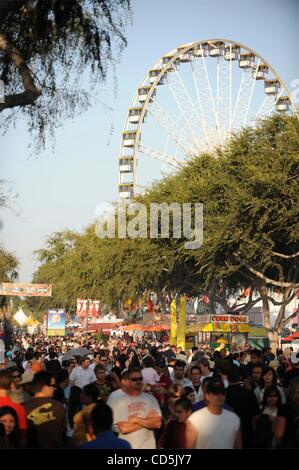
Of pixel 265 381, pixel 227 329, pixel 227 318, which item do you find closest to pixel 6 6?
pixel 265 381

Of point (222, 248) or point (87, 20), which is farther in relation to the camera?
point (222, 248)

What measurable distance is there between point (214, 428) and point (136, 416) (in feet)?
4.29

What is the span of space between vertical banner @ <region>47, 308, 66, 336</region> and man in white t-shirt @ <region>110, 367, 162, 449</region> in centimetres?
5496

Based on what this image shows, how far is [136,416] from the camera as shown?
11.1 metres

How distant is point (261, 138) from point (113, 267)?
55.1 feet

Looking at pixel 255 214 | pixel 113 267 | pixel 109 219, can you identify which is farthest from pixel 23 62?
pixel 109 219

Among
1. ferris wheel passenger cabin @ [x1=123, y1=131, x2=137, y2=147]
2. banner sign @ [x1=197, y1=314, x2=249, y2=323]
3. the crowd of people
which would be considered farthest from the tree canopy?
the crowd of people

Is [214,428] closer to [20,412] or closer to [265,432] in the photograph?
[265,432]

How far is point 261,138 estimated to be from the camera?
52.7m

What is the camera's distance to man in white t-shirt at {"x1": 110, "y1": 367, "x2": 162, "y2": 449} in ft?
36.1

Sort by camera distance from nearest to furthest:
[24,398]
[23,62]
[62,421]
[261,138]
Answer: [62,421], [24,398], [23,62], [261,138]

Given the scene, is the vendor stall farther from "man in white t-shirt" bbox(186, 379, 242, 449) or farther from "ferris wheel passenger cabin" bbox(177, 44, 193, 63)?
"man in white t-shirt" bbox(186, 379, 242, 449)

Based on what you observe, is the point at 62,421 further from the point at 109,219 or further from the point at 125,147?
the point at 109,219

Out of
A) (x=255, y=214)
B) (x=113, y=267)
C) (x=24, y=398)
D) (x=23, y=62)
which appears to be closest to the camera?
(x=24, y=398)
